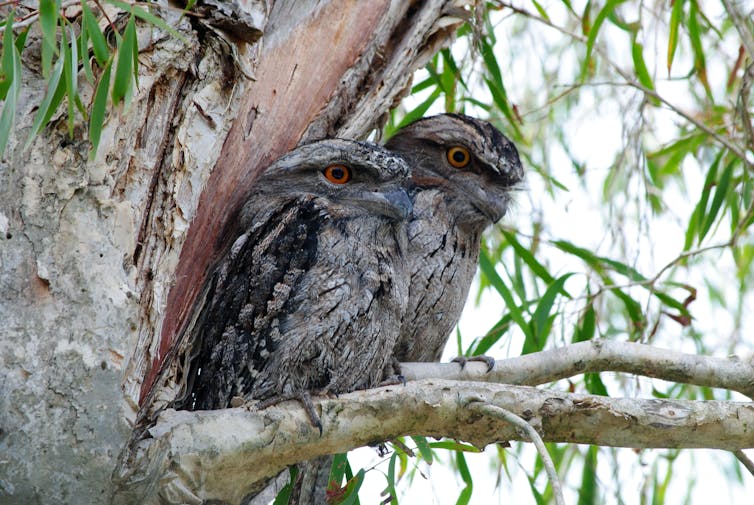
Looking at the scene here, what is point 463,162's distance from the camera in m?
3.33

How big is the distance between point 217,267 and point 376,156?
589mm

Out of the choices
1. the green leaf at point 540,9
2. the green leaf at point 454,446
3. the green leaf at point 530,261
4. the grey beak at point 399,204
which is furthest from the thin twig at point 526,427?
the green leaf at point 540,9

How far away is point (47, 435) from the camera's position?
1.67m

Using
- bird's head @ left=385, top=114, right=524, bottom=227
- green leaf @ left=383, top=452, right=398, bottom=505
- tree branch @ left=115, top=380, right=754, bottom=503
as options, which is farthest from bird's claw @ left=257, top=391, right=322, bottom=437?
bird's head @ left=385, top=114, right=524, bottom=227

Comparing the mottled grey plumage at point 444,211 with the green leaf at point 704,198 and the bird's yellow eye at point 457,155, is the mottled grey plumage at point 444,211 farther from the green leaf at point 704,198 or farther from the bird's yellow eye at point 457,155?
the green leaf at point 704,198

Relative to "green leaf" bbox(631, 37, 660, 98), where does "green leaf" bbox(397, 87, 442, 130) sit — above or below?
below

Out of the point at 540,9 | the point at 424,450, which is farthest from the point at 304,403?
the point at 540,9

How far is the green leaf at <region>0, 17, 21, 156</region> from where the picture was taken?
5.16ft

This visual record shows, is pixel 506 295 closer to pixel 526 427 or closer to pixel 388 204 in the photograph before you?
pixel 388 204

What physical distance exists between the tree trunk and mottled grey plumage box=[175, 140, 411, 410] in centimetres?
10

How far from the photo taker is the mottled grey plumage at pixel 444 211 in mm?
3041

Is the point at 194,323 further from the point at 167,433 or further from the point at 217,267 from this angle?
the point at 167,433

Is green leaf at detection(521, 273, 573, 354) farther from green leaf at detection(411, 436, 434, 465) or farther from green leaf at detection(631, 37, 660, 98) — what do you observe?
green leaf at detection(411, 436, 434, 465)

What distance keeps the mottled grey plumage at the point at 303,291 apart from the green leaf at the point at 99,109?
785 millimetres
